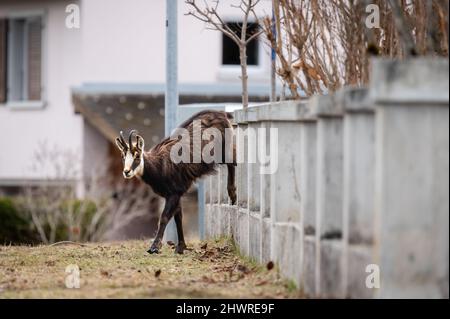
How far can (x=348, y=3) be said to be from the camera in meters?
12.6

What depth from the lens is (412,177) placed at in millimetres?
7871

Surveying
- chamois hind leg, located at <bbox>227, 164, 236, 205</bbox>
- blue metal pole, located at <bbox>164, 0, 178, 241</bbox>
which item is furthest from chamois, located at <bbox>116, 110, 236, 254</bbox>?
blue metal pole, located at <bbox>164, 0, 178, 241</bbox>

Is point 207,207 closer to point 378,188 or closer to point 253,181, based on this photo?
point 253,181

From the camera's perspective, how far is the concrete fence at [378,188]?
7.79 meters

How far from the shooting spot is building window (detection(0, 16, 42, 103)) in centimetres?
2970

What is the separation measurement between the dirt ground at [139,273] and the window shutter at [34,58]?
51.3 feet

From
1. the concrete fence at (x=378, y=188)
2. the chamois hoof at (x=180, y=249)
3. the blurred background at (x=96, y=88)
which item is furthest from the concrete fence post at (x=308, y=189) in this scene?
the blurred background at (x=96, y=88)

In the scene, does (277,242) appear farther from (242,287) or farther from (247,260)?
(247,260)

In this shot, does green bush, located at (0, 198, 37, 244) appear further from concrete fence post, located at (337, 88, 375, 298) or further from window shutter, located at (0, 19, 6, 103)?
concrete fence post, located at (337, 88, 375, 298)

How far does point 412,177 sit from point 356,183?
1.73ft

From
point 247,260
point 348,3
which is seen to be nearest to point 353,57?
point 348,3

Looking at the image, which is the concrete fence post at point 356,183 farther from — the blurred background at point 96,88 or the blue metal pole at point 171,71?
the blurred background at point 96,88
